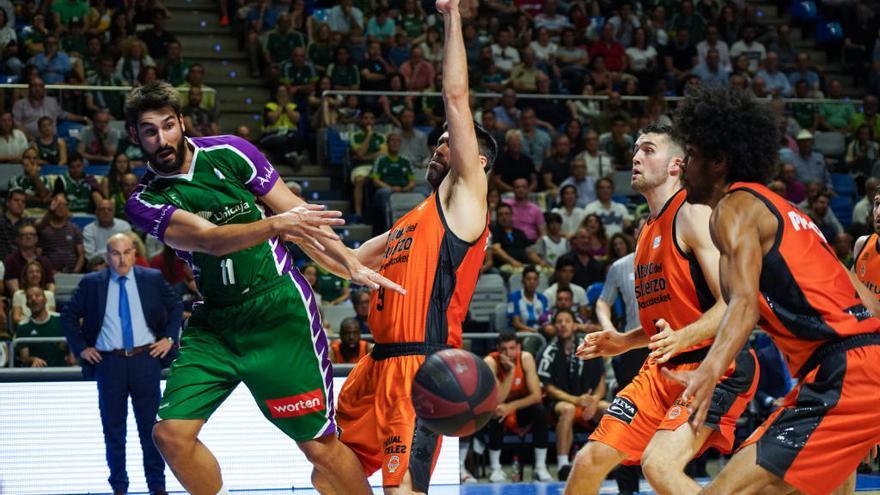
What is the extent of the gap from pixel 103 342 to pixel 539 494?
372cm

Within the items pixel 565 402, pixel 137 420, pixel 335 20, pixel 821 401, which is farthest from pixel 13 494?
pixel 335 20

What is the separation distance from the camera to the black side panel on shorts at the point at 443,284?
5.56 meters

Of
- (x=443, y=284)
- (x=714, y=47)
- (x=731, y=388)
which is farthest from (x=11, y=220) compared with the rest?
(x=714, y=47)

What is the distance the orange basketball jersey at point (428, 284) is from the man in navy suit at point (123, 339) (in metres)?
4.27

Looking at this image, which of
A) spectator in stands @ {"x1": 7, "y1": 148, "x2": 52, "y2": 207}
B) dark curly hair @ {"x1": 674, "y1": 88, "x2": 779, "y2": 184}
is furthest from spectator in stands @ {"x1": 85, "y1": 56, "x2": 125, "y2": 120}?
dark curly hair @ {"x1": 674, "y1": 88, "x2": 779, "y2": 184}

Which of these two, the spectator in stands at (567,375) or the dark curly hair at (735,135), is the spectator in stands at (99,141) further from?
the dark curly hair at (735,135)

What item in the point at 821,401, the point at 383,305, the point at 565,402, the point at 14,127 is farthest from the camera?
the point at 14,127

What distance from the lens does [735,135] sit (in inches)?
187

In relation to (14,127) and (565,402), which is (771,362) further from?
(14,127)

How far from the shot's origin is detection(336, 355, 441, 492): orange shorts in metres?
5.32

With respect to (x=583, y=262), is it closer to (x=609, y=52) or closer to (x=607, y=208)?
(x=607, y=208)

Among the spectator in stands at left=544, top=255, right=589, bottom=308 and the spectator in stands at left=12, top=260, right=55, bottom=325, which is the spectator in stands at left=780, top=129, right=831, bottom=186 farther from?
the spectator in stands at left=12, top=260, right=55, bottom=325

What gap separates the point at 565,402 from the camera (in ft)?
37.4

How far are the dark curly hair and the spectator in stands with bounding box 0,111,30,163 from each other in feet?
34.6
